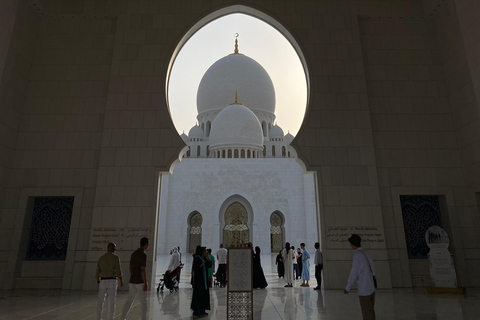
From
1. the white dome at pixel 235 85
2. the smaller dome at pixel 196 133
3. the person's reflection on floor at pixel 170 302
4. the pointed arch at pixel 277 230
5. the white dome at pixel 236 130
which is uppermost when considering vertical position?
the white dome at pixel 235 85

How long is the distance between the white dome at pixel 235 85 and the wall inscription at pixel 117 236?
18.5 meters

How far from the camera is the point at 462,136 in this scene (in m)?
5.80

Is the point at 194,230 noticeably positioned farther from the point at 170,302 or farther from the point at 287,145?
the point at 170,302

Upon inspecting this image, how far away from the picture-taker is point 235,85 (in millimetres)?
23156

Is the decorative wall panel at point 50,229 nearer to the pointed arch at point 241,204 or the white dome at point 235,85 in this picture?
the pointed arch at point 241,204

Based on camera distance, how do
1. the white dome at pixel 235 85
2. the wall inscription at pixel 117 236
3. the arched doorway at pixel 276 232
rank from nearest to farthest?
1. the wall inscription at pixel 117 236
2. the arched doorway at pixel 276 232
3. the white dome at pixel 235 85

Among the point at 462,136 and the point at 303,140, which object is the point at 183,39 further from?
the point at 462,136

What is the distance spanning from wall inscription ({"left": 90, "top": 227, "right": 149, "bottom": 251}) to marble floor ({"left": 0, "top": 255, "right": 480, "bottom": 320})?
2.48 ft

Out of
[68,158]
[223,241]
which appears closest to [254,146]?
[223,241]

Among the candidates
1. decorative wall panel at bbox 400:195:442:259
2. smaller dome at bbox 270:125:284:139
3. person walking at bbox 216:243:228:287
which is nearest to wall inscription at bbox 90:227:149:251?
person walking at bbox 216:243:228:287

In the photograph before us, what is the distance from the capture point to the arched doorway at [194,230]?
50.0 ft

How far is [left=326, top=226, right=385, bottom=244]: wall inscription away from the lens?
5.38 metres

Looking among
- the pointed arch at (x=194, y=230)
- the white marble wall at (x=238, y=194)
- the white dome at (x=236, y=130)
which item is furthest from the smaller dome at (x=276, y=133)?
the pointed arch at (x=194, y=230)

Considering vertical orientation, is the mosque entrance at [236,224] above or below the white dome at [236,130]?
below
